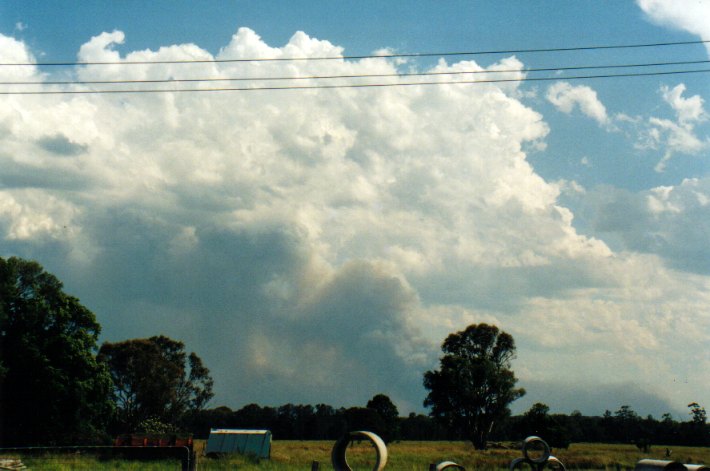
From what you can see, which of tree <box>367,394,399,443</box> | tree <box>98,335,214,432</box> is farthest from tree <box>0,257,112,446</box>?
tree <box>367,394,399,443</box>

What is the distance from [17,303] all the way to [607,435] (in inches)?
3759

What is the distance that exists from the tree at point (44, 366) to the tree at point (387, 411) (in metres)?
62.4

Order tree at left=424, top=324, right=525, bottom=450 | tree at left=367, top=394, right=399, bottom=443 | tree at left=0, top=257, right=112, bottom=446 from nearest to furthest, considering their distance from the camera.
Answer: tree at left=0, top=257, right=112, bottom=446, tree at left=424, top=324, right=525, bottom=450, tree at left=367, top=394, right=399, bottom=443

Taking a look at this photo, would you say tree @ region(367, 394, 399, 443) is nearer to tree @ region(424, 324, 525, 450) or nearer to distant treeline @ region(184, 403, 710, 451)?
distant treeline @ region(184, 403, 710, 451)

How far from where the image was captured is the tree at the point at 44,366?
40.7m

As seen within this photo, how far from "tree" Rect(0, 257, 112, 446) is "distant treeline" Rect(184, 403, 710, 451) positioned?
3681cm

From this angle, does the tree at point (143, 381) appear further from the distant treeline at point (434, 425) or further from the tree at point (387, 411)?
the tree at point (387, 411)

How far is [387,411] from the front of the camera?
104 metres

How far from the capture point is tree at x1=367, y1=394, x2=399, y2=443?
102m

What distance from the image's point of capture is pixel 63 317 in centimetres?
4331

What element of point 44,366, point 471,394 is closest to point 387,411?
point 471,394

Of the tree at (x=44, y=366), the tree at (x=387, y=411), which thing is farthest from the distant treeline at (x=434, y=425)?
the tree at (x=44, y=366)

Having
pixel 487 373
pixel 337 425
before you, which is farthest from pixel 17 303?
pixel 337 425

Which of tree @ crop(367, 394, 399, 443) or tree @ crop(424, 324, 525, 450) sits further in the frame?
tree @ crop(367, 394, 399, 443)
